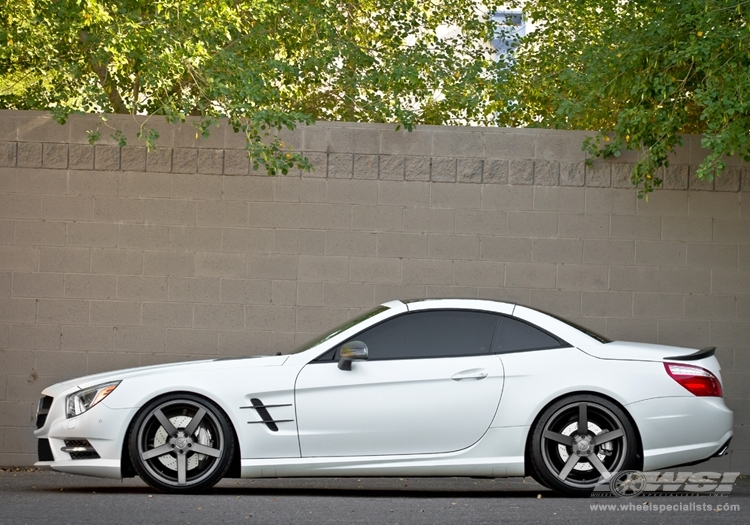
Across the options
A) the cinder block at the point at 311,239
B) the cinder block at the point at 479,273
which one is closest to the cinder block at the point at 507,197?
the cinder block at the point at 479,273

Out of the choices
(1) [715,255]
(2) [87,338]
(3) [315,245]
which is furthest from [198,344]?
(1) [715,255]

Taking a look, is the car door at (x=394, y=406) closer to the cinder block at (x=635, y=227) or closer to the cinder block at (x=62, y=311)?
the cinder block at (x=635, y=227)

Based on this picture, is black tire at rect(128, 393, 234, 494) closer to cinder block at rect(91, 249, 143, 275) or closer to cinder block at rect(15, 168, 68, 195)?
cinder block at rect(91, 249, 143, 275)

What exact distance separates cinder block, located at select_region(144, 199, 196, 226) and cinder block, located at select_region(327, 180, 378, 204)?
134 centimetres

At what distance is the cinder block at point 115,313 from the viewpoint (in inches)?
412

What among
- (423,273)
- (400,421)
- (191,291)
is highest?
(423,273)

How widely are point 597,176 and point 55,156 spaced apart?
5227 mm

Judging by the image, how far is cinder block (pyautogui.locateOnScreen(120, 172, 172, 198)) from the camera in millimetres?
10531

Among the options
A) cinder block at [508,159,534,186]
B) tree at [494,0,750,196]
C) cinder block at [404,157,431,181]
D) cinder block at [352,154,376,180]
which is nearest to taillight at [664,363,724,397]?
tree at [494,0,750,196]

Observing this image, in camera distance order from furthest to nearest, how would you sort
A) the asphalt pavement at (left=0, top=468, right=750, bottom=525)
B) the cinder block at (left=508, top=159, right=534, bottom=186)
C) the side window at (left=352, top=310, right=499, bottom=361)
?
1. the cinder block at (left=508, top=159, right=534, bottom=186)
2. the side window at (left=352, top=310, right=499, bottom=361)
3. the asphalt pavement at (left=0, top=468, right=750, bottom=525)

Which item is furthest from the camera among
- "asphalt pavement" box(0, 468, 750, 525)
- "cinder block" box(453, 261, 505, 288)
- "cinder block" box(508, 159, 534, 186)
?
"cinder block" box(508, 159, 534, 186)

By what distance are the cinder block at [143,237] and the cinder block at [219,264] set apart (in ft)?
1.17

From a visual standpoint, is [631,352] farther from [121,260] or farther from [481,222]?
[121,260]

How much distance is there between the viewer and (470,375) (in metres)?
7.99
